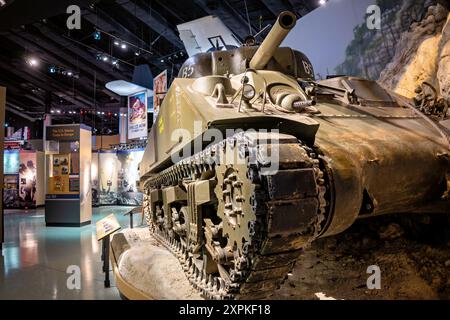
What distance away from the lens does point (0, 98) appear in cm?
811

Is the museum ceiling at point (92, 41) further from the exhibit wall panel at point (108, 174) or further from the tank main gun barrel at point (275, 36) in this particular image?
the exhibit wall panel at point (108, 174)

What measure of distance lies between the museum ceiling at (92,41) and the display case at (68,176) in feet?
A: 10.8

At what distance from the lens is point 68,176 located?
11352 mm

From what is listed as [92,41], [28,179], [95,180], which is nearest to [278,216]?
[95,180]

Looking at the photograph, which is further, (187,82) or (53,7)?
(53,7)

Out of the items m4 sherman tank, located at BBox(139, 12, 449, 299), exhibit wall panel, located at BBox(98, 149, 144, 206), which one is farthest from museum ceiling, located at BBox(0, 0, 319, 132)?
exhibit wall panel, located at BBox(98, 149, 144, 206)

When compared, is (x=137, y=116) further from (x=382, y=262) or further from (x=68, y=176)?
(x=382, y=262)

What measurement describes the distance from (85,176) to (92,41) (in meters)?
7.96

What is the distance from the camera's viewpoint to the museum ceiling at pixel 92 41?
1175 cm

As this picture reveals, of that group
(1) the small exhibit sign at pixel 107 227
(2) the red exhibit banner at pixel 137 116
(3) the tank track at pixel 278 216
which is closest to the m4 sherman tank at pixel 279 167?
(3) the tank track at pixel 278 216

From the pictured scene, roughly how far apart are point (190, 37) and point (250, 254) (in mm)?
10280
